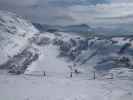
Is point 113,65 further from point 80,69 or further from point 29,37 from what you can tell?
point 29,37

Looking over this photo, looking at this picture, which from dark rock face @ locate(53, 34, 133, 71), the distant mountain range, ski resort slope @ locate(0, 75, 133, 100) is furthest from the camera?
the distant mountain range

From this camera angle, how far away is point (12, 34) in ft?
10.6

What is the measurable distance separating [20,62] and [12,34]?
45 cm

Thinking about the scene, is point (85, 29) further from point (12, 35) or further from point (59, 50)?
point (12, 35)

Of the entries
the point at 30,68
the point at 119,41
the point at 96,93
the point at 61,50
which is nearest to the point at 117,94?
the point at 96,93

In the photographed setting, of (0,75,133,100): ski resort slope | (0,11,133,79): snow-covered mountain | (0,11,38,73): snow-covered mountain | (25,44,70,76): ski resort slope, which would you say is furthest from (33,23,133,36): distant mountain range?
(0,75,133,100): ski resort slope

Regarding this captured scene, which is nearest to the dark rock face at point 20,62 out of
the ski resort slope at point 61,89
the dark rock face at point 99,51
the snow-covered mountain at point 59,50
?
the snow-covered mountain at point 59,50

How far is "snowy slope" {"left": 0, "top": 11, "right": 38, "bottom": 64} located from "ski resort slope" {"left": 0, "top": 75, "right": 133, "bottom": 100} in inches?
14.8

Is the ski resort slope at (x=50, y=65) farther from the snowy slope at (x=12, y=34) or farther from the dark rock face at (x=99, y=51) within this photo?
the snowy slope at (x=12, y=34)

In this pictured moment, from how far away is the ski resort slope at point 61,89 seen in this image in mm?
2621

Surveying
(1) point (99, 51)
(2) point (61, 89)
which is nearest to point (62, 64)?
(2) point (61, 89)

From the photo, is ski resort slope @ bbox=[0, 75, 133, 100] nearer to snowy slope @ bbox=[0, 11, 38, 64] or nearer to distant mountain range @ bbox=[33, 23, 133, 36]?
snowy slope @ bbox=[0, 11, 38, 64]

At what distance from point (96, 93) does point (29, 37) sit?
1.24 m

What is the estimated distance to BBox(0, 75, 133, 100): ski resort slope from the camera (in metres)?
2.62
